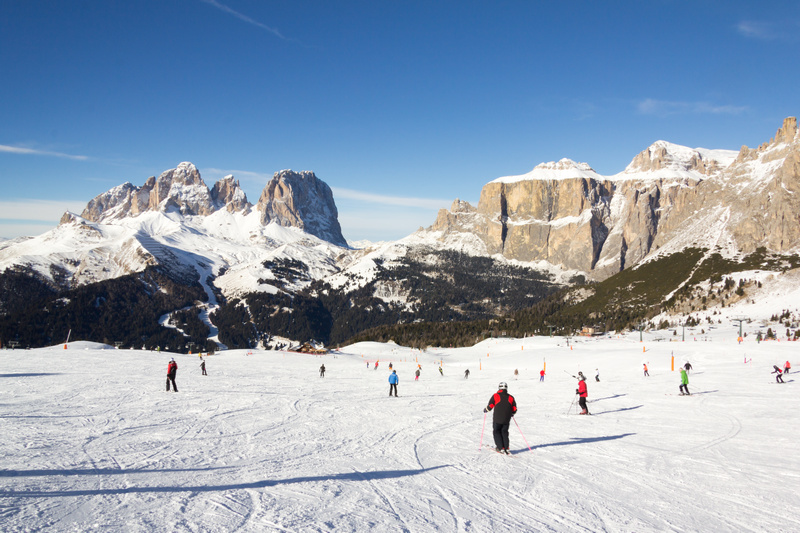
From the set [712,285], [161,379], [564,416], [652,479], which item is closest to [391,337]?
[712,285]

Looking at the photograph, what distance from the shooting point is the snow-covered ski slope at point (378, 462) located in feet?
29.9

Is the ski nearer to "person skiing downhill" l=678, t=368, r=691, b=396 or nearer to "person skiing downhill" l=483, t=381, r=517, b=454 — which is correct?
"person skiing downhill" l=483, t=381, r=517, b=454

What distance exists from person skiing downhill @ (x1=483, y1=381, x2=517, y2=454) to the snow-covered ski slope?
52cm

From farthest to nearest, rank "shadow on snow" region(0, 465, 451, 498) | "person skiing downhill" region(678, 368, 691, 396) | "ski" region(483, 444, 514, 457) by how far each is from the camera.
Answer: "person skiing downhill" region(678, 368, 691, 396)
"ski" region(483, 444, 514, 457)
"shadow on snow" region(0, 465, 451, 498)

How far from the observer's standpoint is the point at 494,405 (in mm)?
14852

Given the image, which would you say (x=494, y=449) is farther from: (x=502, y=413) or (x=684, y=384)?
(x=684, y=384)

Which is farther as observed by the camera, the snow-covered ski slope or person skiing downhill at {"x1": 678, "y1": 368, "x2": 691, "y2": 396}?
person skiing downhill at {"x1": 678, "y1": 368, "x2": 691, "y2": 396}

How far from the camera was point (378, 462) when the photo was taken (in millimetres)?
13719

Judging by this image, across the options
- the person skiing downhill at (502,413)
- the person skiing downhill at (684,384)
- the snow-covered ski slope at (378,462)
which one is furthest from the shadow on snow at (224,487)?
the person skiing downhill at (684,384)

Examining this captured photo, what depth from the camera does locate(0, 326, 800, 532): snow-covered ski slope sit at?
912 cm

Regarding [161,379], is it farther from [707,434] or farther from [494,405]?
[707,434]

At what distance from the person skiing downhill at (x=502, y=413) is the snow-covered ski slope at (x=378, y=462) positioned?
52cm

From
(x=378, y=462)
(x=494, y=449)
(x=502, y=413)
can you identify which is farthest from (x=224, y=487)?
(x=494, y=449)

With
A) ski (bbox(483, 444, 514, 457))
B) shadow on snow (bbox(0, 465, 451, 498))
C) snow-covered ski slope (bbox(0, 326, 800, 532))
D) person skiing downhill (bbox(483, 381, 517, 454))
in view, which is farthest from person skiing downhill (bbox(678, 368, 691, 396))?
shadow on snow (bbox(0, 465, 451, 498))
